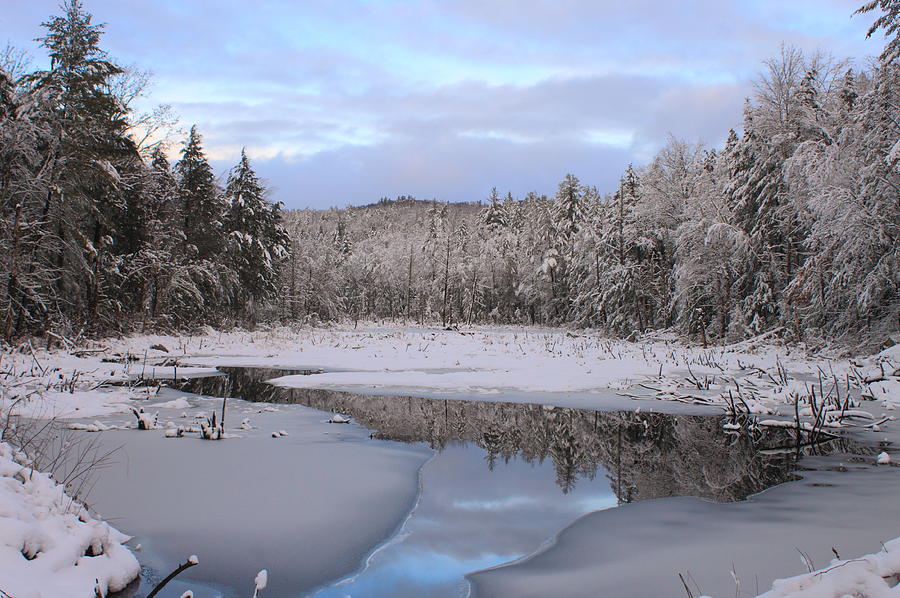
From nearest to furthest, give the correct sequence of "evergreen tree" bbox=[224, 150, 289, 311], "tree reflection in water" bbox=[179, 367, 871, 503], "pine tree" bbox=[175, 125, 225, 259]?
"tree reflection in water" bbox=[179, 367, 871, 503]
"pine tree" bbox=[175, 125, 225, 259]
"evergreen tree" bbox=[224, 150, 289, 311]

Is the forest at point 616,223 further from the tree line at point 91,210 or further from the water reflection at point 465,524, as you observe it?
the water reflection at point 465,524

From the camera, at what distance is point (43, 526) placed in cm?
350

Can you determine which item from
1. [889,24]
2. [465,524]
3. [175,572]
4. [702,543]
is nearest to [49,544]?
[175,572]

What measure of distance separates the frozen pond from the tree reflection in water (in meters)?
0.05

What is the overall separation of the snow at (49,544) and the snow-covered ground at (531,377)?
166cm

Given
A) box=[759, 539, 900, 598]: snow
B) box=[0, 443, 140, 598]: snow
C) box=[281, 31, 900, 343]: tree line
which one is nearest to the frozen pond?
box=[0, 443, 140, 598]: snow

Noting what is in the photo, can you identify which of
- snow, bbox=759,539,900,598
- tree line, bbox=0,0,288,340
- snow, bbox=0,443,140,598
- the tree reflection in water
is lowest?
the tree reflection in water

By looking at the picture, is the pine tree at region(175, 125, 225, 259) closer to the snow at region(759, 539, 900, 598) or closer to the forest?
the forest

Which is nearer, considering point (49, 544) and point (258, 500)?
point (49, 544)

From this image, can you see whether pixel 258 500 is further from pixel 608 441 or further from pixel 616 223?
pixel 616 223

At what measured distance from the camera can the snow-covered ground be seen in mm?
9398

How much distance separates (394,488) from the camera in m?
6.16

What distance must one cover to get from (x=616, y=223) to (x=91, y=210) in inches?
1106

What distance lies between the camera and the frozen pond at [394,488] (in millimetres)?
4219
